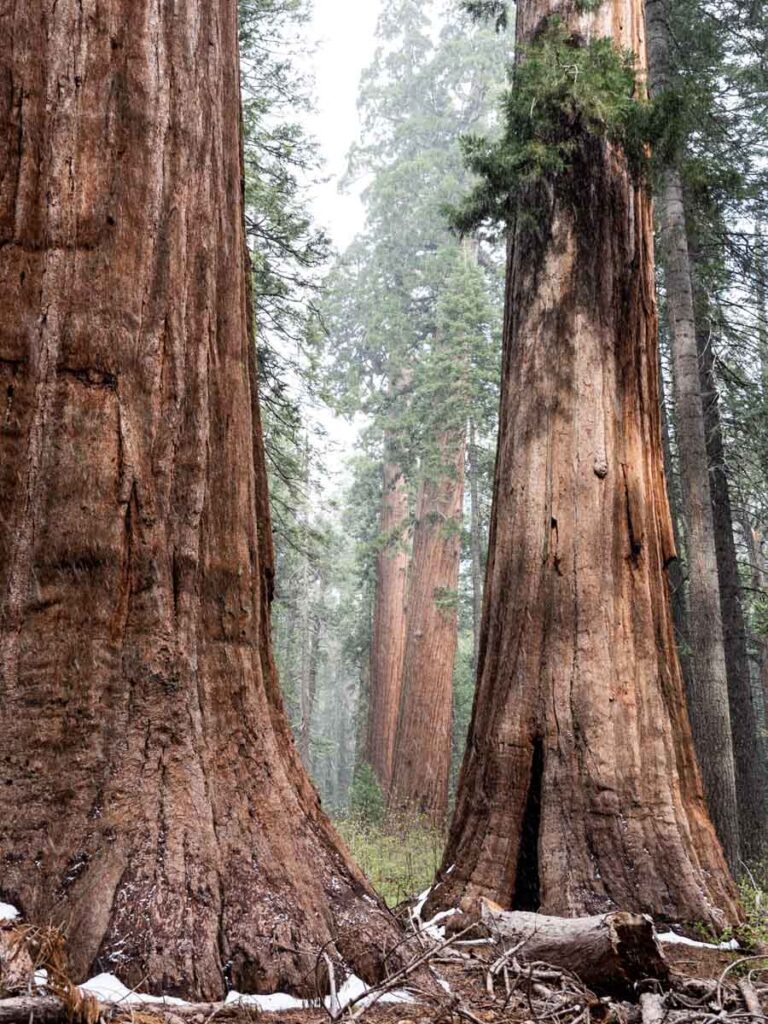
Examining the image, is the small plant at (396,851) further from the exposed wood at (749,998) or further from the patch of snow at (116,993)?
the patch of snow at (116,993)

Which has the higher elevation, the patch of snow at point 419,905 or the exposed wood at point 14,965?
the exposed wood at point 14,965

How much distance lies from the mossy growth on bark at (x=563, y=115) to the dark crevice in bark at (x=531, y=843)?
3.67 m

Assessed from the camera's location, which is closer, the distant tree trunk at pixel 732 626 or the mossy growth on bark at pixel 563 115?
the mossy growth on bark at pixel 563 115

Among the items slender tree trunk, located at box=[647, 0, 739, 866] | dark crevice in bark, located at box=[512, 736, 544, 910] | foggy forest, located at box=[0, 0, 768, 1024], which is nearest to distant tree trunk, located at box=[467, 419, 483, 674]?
slender tree trunk, located at box=[647, 0, 739, 866]

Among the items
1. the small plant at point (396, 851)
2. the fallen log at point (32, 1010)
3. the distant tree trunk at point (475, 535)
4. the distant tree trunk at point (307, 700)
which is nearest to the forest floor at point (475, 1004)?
the fallen log at point (32, 1010)

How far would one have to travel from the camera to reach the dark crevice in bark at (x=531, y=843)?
4.64 meters

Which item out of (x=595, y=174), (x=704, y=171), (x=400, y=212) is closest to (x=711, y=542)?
(x=704, y=171)

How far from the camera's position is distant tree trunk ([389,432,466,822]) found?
1647 cm

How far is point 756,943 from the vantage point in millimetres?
4078

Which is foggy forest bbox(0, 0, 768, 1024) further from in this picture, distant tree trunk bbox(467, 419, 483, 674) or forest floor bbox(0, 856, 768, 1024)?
distant tree trunk bbox(467, 419, 483, 674)

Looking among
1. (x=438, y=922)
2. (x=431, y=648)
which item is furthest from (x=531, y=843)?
(x=431, y=648)

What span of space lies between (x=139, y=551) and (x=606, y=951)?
198 centimetres

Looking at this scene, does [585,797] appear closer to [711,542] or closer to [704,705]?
[704,705]

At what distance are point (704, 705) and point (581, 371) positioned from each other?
4641 millimetres
